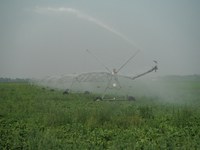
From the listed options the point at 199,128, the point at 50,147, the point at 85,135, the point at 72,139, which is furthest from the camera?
the point at 199,128

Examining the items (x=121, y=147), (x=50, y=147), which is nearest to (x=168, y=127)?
(x=121, y=147)

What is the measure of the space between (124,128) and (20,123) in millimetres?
4507

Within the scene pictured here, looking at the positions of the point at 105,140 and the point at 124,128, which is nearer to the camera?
the point at 105,140

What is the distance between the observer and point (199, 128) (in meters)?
14.0

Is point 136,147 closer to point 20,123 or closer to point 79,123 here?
point 79,123

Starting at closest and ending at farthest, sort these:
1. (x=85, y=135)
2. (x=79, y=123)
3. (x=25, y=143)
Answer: (x=25, y=143)
(x=85, y=135)
(x=79, y=123)

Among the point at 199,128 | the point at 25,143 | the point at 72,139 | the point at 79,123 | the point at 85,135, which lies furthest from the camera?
the point at 79,123

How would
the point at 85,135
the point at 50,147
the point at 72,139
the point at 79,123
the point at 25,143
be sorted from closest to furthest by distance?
the point at 50,147 → the point at 25,143 → the point at 72,139 → the point at 85,135 → the point at 79,123

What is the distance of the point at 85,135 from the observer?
12.7m

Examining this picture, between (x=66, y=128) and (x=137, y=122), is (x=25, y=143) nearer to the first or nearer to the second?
(x=66, y=128)

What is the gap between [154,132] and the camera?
43.5ft

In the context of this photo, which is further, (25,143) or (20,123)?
(20,123)

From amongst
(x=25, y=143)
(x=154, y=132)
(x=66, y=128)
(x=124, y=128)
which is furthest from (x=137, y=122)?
(x=25, y=143)

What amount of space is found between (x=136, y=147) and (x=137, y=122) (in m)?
4.78
